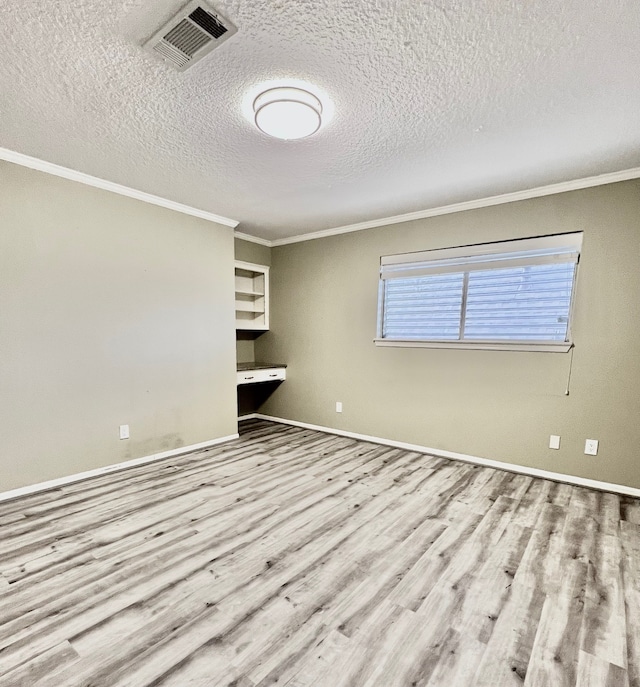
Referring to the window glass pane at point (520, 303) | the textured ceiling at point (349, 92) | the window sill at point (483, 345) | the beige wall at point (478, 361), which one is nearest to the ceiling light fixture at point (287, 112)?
the textured ceiling at point (349, 92)

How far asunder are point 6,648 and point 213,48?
2.64 metres

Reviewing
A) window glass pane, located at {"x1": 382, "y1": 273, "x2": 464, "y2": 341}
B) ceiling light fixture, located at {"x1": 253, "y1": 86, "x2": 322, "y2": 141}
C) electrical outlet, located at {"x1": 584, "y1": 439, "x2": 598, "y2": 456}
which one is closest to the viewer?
ceiling light fixture, located at {"x1": 253, "y1": 86, "x2": 322, "y2": 141}

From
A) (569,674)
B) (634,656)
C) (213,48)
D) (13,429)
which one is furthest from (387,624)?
(13,429)

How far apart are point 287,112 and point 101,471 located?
10.5 ft

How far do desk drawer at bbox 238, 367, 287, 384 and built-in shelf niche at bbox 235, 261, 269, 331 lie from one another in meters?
0.67

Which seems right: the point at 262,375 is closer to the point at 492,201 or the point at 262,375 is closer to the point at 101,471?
the point at 101,471

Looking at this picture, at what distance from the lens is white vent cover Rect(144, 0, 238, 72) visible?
1.36 meters

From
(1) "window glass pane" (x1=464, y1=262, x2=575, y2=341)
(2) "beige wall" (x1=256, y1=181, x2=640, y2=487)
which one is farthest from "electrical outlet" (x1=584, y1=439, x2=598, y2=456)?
(1) "window glass pane" (x1=464, y1=262, x2=575, y2=341)

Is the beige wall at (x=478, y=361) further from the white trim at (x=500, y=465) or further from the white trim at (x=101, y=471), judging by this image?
the white trim at (x=101, y=471)

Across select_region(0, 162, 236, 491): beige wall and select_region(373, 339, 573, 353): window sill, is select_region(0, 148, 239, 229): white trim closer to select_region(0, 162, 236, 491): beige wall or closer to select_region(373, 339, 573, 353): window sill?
select_region(0, 162, 236, 491): beige wall

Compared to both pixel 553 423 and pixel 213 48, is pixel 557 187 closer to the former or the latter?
pixel 553 423

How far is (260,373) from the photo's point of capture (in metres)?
4.62

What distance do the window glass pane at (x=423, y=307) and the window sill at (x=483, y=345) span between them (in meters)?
0.07

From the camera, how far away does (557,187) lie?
2938 millimetres
